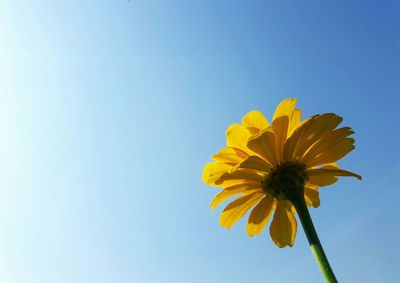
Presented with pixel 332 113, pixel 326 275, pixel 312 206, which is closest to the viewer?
pixel 326 275

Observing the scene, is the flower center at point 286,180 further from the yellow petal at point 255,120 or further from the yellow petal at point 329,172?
the yellow petal at point 255,120

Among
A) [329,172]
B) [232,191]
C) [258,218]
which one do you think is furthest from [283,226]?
[329,172]

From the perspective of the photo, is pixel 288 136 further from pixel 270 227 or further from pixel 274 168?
pixel 270 227

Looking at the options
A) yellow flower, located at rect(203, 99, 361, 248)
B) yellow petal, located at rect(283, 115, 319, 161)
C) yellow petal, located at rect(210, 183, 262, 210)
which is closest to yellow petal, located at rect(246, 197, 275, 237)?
yellow flower, located at rect(203, 99, 361, 248)

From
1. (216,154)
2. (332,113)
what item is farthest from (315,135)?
(216,154)

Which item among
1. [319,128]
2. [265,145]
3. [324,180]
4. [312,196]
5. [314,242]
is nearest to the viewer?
[314,242]

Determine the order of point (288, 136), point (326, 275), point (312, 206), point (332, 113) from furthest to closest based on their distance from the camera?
point (312, 206)
point (288, 136)
point (332, 113)
point (326, 275)

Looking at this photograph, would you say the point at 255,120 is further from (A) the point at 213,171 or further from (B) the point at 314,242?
(B) the point at 314,242
